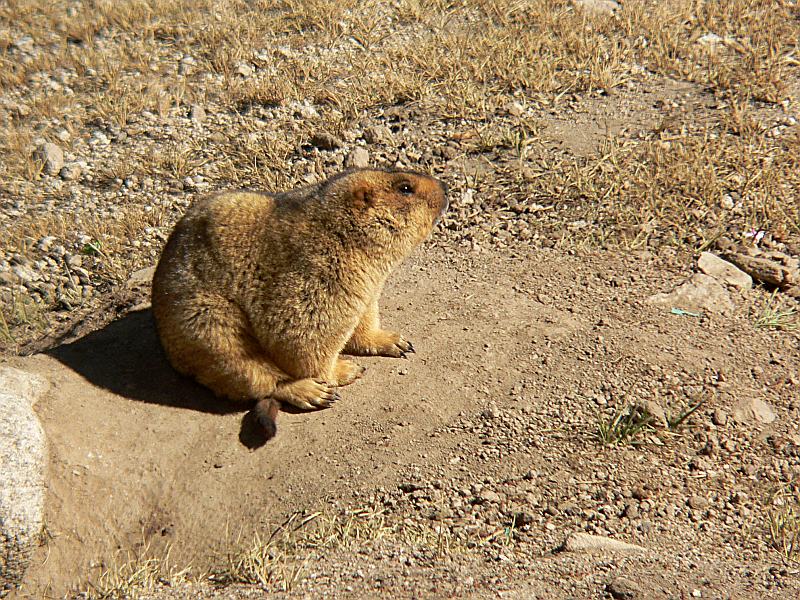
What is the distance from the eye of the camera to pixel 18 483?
3.63m

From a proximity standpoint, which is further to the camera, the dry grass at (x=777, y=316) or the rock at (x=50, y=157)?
the rock at (x=50, y=157)

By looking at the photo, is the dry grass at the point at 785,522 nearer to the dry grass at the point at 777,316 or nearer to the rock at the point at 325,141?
the dry grass at the point at 777,316

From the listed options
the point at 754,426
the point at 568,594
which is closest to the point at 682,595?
the point at 568,594

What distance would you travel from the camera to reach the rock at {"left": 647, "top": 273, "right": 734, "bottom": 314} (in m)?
5.03

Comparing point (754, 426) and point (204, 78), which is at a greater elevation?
point (204, 78)

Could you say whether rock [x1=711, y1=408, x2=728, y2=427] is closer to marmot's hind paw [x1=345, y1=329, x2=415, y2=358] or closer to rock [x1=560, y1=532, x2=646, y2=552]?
rock [x1=560, y1=532, x2=646, y2=552]

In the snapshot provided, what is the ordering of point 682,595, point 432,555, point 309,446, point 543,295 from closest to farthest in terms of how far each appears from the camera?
point 682,595
point 432,555
point 309,446
point 543,295

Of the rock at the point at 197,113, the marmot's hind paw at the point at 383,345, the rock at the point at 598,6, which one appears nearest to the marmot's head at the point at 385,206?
the marmot's hind paw at the point at 383,345

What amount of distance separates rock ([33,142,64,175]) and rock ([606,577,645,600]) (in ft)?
19.8

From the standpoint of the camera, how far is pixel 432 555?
3.41m

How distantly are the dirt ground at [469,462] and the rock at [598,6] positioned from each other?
438 cm

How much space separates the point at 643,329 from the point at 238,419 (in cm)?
257

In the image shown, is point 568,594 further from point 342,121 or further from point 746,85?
point 746,85

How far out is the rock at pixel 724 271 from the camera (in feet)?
17.1
